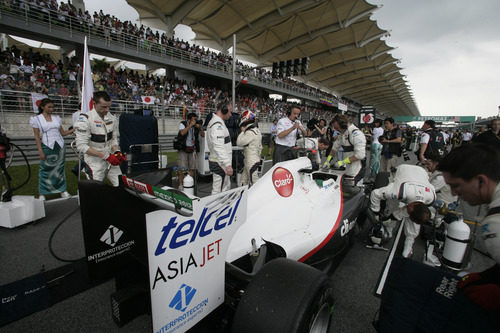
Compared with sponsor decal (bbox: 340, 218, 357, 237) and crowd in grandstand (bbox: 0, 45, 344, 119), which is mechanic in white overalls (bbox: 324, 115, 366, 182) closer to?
sponsor decal (bbox: 340, 218, 357, 237)

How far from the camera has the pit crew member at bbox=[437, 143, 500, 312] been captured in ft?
3.30

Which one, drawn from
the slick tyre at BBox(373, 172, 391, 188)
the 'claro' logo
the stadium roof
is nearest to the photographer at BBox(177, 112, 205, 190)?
the 'claro' logo

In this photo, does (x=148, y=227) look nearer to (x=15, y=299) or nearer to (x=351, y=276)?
(x=15, y=299)

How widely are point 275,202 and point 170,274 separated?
3.92 ft

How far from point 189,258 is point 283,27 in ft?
92.5

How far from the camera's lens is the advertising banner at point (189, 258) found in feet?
3.12

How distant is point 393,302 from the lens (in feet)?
4.37

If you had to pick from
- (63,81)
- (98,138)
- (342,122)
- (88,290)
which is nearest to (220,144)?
(98,138)

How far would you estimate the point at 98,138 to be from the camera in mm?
3143

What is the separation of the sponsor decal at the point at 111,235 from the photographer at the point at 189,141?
11.7ft

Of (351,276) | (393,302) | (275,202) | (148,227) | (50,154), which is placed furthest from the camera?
(50,154)

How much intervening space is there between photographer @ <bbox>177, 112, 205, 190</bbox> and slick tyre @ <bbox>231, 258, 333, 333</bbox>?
427cm

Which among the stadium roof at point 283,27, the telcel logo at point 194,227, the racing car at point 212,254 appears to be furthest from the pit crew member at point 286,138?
the stadium roof at point 283,27

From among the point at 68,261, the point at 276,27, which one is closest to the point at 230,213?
the point at 68,261
